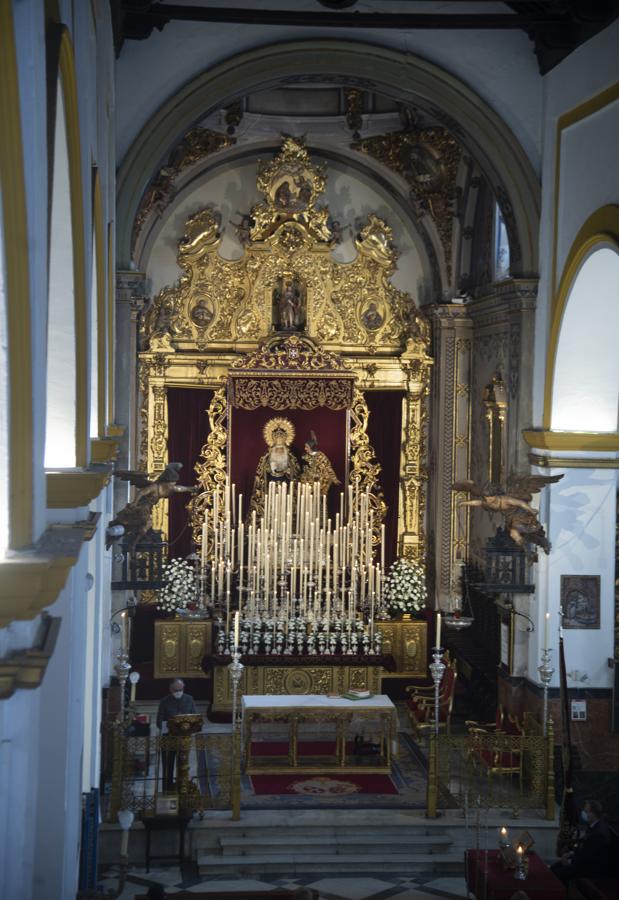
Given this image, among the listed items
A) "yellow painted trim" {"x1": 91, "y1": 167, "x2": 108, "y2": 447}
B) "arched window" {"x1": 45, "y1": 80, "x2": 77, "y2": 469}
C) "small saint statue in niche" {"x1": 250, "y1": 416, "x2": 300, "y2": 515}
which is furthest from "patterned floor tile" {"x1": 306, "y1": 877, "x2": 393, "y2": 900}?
"small saint statue in niche" {"x1": 250, "y1": 416, "x2": 300, "y2": 515}

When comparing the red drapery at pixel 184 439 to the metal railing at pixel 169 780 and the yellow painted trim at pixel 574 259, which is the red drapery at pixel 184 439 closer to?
the metal railing at pixel 169 780

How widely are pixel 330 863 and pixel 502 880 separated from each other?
243 centimetres

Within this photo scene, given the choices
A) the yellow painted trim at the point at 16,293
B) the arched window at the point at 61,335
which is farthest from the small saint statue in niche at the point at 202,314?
the yellow painted trim at the point at 16,293

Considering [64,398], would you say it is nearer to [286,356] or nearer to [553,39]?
[553,39]

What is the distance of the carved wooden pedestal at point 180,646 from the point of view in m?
18.4

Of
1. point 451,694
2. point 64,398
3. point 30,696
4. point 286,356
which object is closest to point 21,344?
point 30,696

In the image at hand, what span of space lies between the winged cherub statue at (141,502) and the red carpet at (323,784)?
3.09 m

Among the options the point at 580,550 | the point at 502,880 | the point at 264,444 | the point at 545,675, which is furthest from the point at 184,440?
the point at 502,880

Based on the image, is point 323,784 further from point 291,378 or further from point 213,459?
point 291,378

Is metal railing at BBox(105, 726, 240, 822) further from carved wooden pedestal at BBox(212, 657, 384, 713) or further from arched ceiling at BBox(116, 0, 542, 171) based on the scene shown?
arched ceiling at BBox(116, 0, 542, 171)

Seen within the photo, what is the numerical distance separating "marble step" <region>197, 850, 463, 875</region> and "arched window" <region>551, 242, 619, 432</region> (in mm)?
5041

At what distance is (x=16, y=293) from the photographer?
502 centimetres

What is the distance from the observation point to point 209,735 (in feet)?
44.5

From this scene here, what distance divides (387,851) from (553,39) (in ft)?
29.6
